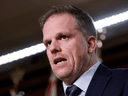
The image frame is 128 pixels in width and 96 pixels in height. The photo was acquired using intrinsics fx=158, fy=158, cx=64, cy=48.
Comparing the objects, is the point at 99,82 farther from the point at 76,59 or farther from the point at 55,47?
the point at 55,47

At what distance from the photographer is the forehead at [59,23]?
0.76 metres

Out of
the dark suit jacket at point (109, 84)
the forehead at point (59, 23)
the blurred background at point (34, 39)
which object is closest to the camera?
the dark suit jacket at point (109, 84)

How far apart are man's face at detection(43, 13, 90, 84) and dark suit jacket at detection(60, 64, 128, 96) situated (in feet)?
0.31

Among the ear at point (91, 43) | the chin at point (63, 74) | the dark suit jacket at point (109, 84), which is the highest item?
the ear at point (91, 43)

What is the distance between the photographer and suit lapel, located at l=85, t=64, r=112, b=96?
2.14 ft

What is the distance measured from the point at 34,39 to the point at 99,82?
2810 mm

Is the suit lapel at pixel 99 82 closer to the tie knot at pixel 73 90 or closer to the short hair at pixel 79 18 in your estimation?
the tie knot at pixel 73 90

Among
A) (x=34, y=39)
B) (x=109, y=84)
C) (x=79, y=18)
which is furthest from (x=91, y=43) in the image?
(x=34, y=39)

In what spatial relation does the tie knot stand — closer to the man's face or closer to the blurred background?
the man's face

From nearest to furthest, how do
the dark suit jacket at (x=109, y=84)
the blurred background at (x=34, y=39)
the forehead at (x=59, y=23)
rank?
1. the dark suit jacket at (x=109, y=84)
2. the forehead at (x=59, y=23)
3. the blurred background at (x=34, y=39)

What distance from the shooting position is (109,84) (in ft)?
2.18

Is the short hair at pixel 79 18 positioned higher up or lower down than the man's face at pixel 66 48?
higher up

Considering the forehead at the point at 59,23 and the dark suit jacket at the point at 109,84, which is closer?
the dark suit jacket at the point at 109,84

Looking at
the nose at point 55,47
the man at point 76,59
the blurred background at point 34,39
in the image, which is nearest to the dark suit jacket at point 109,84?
the man at point 76,59
